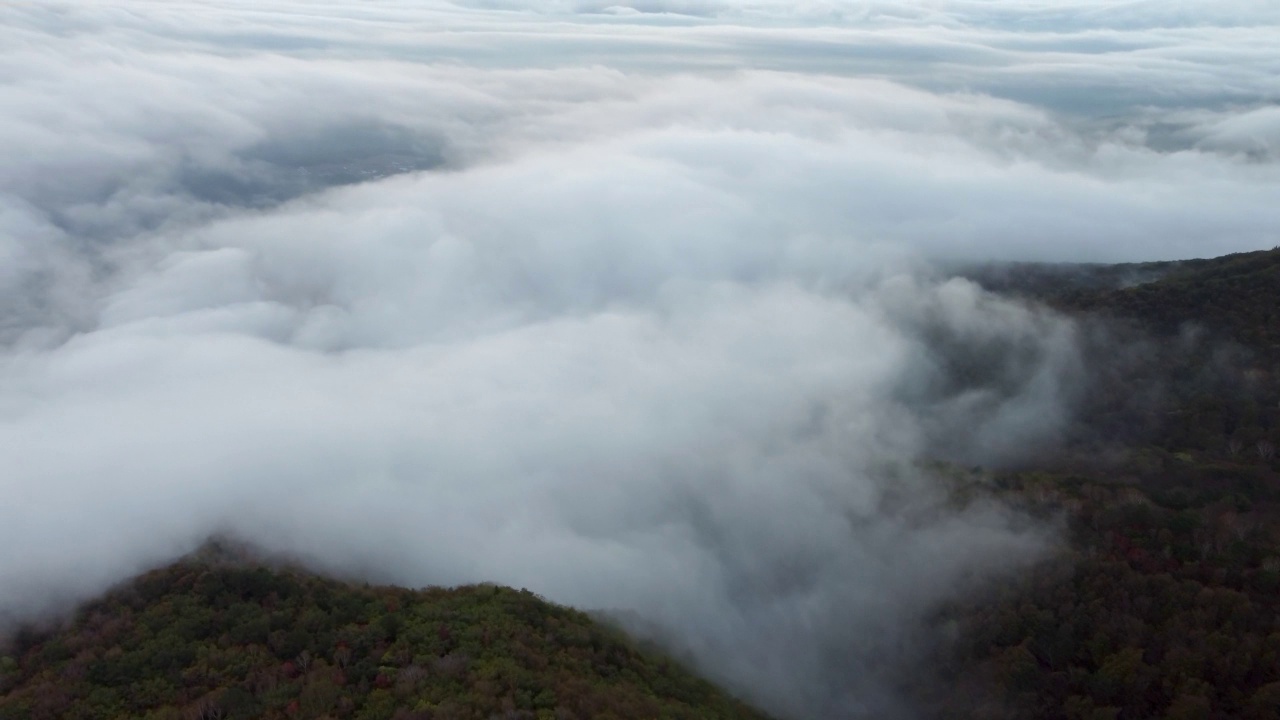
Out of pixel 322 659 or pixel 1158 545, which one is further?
pixel 1158 545

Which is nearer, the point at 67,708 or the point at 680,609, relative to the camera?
the point at 67,708

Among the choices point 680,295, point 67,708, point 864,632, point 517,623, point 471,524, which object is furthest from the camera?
point 680,295

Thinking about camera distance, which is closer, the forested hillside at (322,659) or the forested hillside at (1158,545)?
the forested hillside at (322,659)

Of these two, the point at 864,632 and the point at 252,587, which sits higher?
the point at 252,587

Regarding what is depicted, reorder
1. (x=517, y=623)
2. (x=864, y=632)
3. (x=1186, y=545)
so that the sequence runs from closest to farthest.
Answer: (x=517, y=623)
(x=1186, y=545)
(x=864, y=632)

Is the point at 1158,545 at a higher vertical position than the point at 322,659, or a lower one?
higher

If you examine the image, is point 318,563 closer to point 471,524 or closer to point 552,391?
point 471,524

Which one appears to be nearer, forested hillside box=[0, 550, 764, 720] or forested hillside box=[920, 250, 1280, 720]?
forested hillside box=[0, 550, 764, 720]

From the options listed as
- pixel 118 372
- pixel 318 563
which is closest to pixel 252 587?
pixel 318 563
